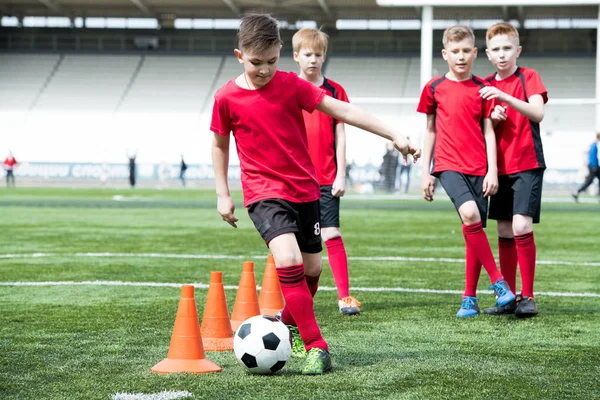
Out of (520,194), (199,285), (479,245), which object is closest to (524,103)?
(520,194)

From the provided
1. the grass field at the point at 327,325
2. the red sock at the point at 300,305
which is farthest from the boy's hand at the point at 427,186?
the red sock at the point at 300,305

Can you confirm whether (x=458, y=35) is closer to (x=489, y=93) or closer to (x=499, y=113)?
(x=499, y=113)

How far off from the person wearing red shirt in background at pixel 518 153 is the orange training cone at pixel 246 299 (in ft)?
5.44

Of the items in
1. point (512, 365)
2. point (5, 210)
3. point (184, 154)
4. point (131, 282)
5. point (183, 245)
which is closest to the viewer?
point (512, 365)

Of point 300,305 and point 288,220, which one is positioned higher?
point 288,220

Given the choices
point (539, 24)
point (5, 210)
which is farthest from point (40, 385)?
point (539, 24)

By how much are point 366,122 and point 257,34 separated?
2.14ft

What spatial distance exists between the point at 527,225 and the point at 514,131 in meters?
0.64

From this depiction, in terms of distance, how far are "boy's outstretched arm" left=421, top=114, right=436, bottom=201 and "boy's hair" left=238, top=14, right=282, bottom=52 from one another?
222 cm

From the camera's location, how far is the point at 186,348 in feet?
13.6

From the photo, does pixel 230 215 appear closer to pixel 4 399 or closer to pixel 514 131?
pixel 4 399

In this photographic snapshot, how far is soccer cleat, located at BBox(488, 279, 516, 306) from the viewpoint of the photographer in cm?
580

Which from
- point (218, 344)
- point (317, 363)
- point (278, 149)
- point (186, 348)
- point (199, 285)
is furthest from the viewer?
point (199, 285)

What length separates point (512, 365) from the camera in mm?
4246
